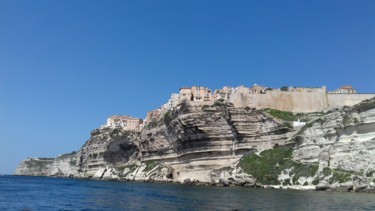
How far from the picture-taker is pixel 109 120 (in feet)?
482

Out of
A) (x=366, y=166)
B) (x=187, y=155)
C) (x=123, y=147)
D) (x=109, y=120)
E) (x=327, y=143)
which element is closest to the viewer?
(x=366, y=166)

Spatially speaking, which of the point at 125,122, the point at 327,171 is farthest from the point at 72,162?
the point at 327,171

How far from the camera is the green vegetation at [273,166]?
55969mm

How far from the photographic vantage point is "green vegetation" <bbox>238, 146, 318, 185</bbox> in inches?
2203

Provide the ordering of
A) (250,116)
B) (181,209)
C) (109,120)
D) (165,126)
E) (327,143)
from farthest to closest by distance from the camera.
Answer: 1. (109,120)
2. (165,126)
3. (250,116)
4. (327,143)
5. (181,209)

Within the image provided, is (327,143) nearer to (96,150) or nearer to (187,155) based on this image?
(187,155)

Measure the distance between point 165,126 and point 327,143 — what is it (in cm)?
4224

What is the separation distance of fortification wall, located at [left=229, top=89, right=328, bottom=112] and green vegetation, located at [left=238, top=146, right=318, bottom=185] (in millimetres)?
16062

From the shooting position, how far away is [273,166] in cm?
6112

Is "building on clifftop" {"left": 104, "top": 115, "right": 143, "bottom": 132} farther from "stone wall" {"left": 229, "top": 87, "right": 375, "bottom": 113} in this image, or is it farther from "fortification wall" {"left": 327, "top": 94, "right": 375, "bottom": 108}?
"fortification wall" {"left": 327, "top": 94, "right": 375, "bottom": 108}

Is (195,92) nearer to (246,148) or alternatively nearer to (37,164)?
(246,148)

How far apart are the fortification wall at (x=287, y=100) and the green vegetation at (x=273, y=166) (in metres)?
16.1

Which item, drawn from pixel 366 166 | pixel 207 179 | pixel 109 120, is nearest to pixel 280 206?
pixel 366 166

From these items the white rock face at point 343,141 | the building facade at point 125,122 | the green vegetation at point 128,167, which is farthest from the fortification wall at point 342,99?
the building facade at point 125,122
